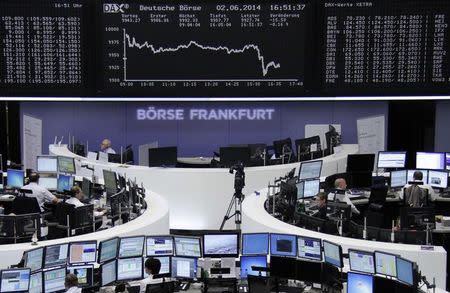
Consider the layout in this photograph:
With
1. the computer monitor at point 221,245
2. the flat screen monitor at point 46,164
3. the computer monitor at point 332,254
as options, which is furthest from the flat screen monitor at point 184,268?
the flat screen monitor at point 46,164

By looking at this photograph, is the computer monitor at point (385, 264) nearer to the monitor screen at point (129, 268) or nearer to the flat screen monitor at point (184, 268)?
the flat screen monitor at point (184, 268)

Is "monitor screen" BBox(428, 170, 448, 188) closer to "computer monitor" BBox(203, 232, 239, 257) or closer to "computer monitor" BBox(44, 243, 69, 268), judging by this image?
"computer monitor" BBox(203, 232, 239, 257)

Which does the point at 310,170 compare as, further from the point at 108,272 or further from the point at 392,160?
the point at 108,272

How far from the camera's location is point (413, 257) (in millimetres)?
7566

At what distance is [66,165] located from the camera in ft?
39.2

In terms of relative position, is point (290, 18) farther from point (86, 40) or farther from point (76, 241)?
point (76, 241)

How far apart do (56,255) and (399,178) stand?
6839 millimetres

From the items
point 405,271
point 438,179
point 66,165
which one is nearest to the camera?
point 405,271

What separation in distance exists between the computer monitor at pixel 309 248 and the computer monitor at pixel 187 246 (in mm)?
1059

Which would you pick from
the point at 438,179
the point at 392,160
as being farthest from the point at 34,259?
the point at 392,160

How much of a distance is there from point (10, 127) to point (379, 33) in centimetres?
754

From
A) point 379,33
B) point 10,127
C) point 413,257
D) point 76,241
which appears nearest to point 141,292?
point 76,241

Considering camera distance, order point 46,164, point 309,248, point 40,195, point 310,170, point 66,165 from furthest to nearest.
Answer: point 46,164 → point 66,165 → point 310,170 → point 40,195 → point 309,248

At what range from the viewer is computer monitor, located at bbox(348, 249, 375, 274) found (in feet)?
23.4
